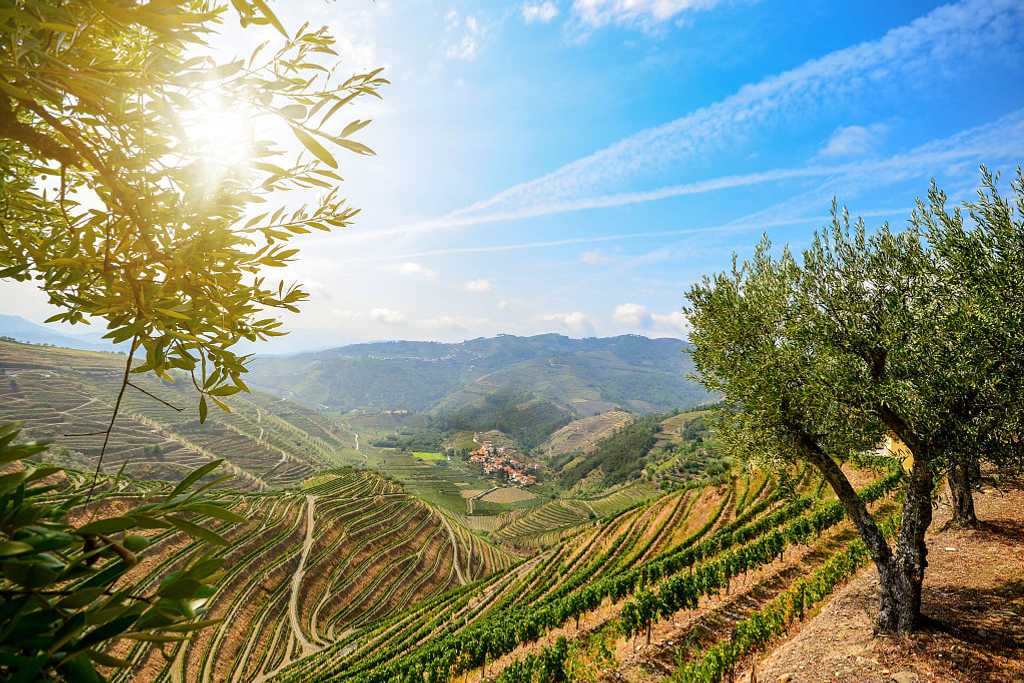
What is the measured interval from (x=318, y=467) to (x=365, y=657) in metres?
131

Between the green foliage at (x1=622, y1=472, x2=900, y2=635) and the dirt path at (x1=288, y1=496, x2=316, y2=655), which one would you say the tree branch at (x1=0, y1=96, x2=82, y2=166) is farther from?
the dirt path at (x1=288, y1=496, x2=316, y2=655)

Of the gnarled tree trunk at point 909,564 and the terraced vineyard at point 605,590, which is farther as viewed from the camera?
the terraced vineyard at point 605,590

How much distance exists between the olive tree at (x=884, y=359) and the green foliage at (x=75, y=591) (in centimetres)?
1315

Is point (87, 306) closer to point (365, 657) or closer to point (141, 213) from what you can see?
point (141, 213)

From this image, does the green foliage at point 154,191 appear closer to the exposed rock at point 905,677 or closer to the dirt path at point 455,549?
the exposed rock at point 905,677

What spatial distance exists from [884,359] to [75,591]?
15026 millimetres

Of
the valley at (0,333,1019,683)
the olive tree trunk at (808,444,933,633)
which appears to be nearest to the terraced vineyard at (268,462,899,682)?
the valley at (0,333,1019,683)

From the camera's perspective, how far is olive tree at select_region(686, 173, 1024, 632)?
31.9 ft

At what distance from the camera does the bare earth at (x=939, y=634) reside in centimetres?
999

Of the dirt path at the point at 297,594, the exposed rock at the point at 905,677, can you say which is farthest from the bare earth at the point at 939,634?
the dirt path at the point at 297,594

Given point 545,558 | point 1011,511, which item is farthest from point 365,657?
point 1011,511

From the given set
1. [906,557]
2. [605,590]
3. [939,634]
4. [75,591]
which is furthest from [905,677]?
[605,590]

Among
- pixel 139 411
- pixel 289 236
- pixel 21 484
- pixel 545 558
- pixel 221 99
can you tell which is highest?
pixel 221 99

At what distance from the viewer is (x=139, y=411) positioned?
159m
